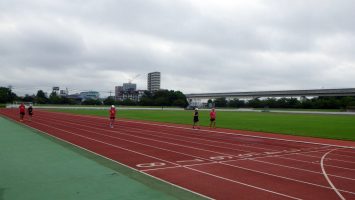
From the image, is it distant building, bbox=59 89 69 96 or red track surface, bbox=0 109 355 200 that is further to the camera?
distant building, bbox=59 89 69 96

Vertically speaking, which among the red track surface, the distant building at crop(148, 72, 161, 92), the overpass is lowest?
the red track surface

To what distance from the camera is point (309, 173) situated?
1012 centimetres

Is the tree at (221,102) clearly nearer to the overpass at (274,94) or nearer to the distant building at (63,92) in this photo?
the overpass at (274,94)

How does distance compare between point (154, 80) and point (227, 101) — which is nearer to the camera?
point (227, 101)

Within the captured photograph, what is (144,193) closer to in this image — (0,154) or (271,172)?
(271,172)

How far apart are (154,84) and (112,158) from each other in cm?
18288

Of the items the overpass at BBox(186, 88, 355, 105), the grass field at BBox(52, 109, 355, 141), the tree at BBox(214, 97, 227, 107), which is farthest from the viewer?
the tree at BBox(214, 97, 227, 107)

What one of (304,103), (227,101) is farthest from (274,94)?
(304,103)

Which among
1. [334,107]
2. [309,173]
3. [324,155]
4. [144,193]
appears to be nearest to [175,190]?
[144,193]

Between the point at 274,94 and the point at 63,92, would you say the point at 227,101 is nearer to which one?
the point at 274,94

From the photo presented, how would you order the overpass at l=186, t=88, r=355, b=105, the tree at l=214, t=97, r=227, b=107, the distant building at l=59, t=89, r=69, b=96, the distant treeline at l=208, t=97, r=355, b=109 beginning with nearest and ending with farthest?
the distant treeline at l=208, t=97, r=355, b=109 < the overpass at l=186, t=88, r=355, b=105 < the tree at l=214, t=97, r=227, b=107 < the distant building at l=59, t=89, r=69, b=96

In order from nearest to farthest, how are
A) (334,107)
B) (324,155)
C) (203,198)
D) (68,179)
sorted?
(203,198) < (68,179) < (324,155) < (334,107)

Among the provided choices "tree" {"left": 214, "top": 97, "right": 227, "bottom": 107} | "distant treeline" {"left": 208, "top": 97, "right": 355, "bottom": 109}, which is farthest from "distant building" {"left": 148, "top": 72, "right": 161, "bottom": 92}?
"distant treeline" {"left": 208, "top": 97, "right": 355, "bottom": 109}

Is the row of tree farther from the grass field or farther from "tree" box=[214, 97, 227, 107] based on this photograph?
the grass field
